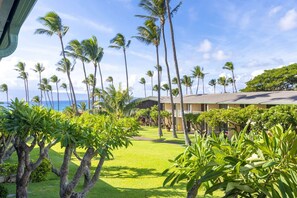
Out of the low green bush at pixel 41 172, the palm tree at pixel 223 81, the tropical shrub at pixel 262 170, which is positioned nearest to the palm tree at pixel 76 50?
the low green bush at pixel 41 172

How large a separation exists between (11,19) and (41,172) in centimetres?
1104

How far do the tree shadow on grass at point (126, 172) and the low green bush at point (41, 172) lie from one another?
3009 mm

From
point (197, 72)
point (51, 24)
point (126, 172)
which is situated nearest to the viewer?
point (126, 172)

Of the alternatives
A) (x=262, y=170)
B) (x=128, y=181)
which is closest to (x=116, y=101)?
(x=128, y=181)

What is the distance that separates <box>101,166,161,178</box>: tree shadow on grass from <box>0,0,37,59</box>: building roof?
11.6 m

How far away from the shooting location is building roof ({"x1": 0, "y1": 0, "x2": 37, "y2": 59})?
2.31m

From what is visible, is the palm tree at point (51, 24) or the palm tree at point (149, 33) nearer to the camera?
the palm tree at point (149, 33)

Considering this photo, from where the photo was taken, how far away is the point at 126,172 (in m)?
14.7

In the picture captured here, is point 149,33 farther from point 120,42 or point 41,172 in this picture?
point 41,172

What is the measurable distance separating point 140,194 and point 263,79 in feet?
150

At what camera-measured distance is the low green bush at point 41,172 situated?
11891 mm

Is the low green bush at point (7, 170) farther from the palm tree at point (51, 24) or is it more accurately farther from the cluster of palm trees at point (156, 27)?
the palm tree at point (51, 24)

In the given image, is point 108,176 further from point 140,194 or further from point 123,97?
point 123,97

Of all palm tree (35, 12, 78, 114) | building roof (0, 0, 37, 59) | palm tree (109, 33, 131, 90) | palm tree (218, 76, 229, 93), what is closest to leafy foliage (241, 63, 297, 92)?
palm tree (218, 76, 229, 93)
